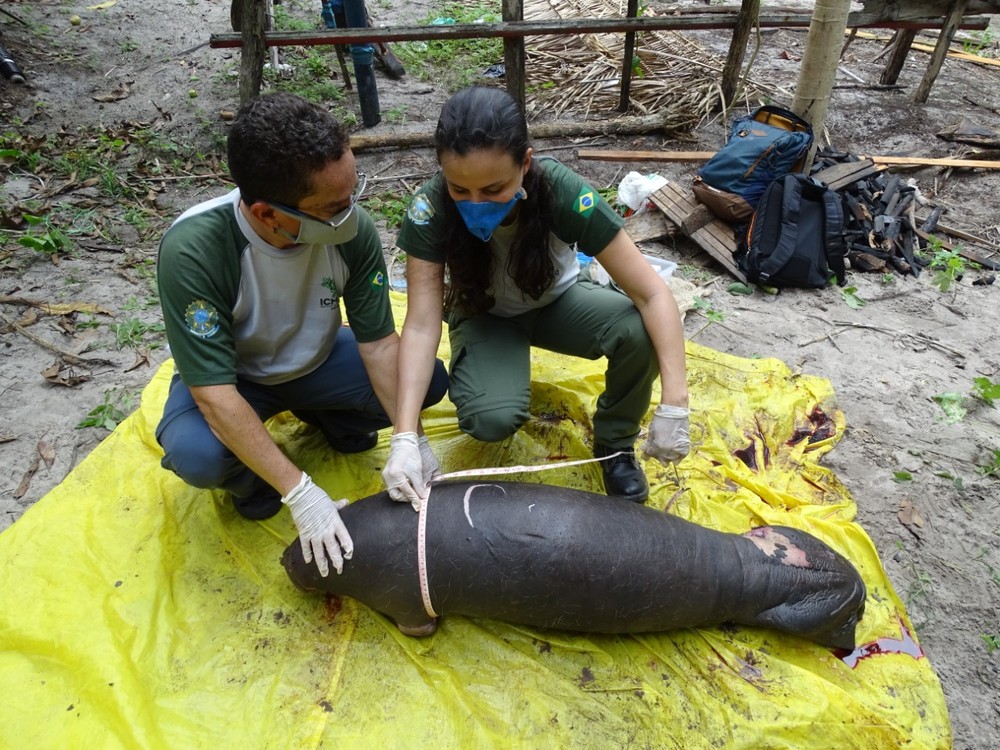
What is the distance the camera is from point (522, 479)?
286 cm

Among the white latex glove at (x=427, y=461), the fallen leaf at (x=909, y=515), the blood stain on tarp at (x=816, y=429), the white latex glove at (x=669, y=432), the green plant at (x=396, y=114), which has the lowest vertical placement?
the fallen leaf at (x=909, y=515)

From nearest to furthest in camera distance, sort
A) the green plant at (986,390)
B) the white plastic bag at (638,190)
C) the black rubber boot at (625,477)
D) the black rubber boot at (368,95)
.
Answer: the black rubber boot at (625,477) → the green plant at (986,390) → the white plastic bag at (638,190) → the black rubber boot at (368,95)

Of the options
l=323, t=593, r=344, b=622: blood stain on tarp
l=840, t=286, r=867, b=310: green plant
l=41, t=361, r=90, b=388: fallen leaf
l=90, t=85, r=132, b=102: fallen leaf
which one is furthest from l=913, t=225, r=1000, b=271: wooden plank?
l=90, t=85, r=132, b=102: fallen leaf

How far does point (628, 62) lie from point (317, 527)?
6067 millimetres

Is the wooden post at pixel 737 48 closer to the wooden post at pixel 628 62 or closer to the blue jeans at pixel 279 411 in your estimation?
the wooden post at pixel 628 62

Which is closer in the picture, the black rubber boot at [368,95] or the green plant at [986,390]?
the green plant at [986,390]

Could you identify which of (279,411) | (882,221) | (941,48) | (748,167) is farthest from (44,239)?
(941,48)

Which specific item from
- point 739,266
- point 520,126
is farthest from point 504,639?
point 739,266

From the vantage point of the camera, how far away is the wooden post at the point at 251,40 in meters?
5.44

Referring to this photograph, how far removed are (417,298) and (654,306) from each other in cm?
92

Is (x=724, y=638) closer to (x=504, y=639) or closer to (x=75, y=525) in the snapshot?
(x=504, y=639)

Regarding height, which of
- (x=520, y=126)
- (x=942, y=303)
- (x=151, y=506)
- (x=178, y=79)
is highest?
(x=520, y=126)

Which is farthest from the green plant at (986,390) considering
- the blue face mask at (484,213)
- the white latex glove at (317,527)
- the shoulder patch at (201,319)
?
the shoulder patch at (201,319)

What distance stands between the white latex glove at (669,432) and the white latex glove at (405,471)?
0.89 meters
